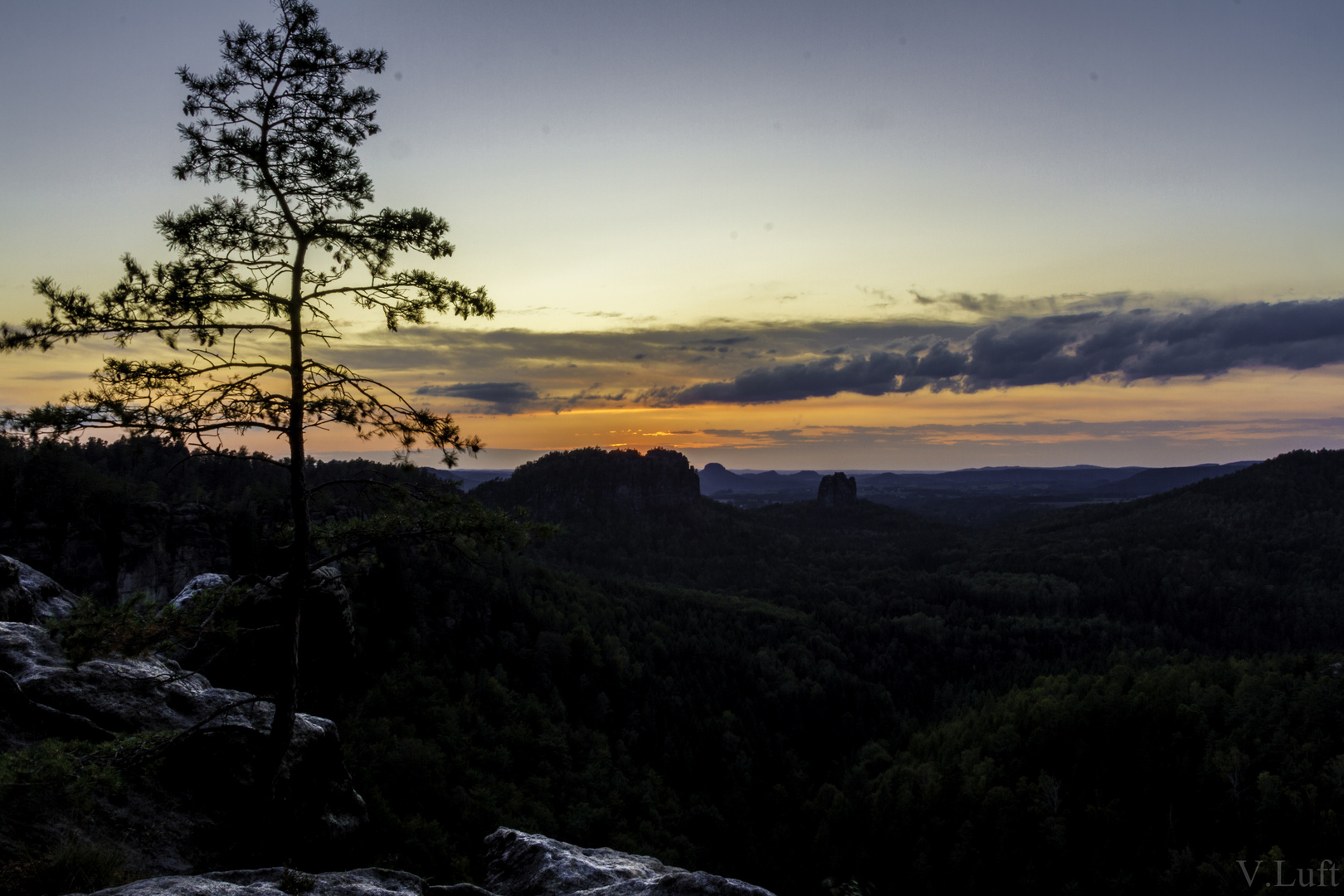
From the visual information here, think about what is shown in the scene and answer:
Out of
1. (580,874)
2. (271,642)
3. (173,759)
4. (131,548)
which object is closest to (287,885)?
(580,874)

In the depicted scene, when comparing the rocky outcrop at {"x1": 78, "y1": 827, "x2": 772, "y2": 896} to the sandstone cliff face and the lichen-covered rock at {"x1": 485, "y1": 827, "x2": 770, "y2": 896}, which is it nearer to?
the lichen-covered rock at {"x1": 485, "y1": 827, "x2": 770, "y2": 896}

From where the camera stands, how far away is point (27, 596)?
717 inches

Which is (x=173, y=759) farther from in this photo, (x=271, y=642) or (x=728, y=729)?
(x=728, y=729)

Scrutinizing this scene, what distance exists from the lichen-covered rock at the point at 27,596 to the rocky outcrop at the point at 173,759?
8.38 feet

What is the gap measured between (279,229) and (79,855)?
36.7 feet

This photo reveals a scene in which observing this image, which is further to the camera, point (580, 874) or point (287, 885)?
point (580, 874)

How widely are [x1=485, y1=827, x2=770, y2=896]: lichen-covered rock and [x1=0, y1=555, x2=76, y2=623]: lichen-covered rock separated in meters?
14.9

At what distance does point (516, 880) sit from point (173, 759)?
27.2 ft

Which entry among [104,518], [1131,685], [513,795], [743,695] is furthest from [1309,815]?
[104,518]

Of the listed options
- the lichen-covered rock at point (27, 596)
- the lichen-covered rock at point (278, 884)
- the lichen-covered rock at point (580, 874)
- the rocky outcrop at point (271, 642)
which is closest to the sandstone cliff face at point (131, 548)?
the rocky outcrop at point (271, 642)

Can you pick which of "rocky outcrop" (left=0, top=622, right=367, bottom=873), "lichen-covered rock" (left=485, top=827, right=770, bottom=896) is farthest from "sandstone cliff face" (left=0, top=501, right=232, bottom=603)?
"lichen-covered rock" (left=485, top=827, right=770, bottom=896)

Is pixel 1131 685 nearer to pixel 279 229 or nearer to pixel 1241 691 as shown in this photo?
pixel 1241 691

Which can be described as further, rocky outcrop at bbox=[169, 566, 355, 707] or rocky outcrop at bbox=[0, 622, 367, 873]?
rocky outcrop at bbox=[169, 566, 355, 707]

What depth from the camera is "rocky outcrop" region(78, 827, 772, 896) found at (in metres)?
8.41
